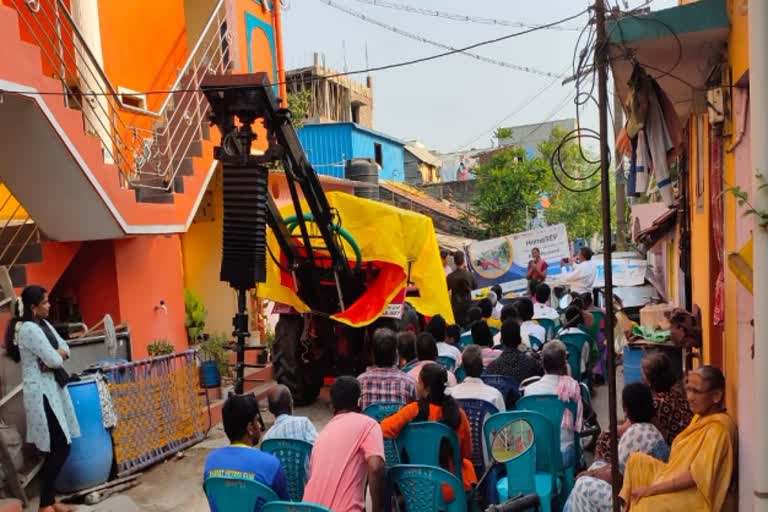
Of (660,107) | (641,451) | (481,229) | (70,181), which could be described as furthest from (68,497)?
(481,229)

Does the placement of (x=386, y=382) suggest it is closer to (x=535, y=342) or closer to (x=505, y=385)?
(x=505, y=385)

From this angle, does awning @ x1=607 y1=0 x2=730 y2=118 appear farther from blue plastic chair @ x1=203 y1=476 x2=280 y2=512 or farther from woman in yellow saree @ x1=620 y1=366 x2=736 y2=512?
blue plastic chair @ x1=203 y1=476 x2=280 y2=512

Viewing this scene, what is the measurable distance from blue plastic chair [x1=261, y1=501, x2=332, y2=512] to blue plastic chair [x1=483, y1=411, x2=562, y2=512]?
1467 mm

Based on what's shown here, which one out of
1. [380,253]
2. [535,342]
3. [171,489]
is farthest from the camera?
[380,253]

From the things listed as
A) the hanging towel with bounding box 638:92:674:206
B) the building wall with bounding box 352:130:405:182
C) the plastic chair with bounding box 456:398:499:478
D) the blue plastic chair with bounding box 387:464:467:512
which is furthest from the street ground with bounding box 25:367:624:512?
the building wall with bounding box 352:130:405:182

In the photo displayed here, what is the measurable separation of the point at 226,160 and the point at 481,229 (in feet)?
54.5

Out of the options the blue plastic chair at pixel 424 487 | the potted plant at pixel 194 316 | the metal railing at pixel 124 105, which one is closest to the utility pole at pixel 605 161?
the blue plastic chair at pixel 424 487

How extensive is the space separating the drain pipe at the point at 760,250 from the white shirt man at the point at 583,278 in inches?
305

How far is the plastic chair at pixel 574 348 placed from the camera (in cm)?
699

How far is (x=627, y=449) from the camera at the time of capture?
3.64 metres

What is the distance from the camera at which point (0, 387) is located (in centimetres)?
540

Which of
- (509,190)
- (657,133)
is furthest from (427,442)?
(509,190)

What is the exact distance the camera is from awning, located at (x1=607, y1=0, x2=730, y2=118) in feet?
12.2

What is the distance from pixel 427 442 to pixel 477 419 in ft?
2.19
